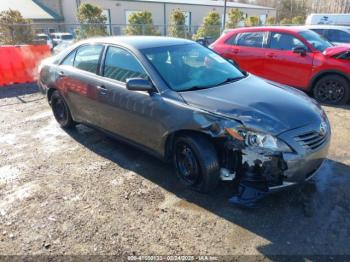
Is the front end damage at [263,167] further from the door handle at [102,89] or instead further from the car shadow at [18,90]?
the car shadow at [18,90]

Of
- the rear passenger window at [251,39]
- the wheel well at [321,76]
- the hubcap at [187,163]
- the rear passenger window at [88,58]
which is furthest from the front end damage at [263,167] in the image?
the rear passenger window at [251,39]

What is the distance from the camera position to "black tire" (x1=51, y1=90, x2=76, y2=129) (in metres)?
5.29

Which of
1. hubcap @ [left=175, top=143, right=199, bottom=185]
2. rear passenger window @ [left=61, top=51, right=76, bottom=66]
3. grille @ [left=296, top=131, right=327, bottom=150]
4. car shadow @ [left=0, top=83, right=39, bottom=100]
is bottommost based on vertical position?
car shadow @ [left=0, top=83, right=39, bottom=100]

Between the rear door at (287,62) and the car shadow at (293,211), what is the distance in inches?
131

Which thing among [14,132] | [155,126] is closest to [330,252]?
[155,126]

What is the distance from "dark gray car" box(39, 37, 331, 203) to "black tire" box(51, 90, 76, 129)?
52 cm

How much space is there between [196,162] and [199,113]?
0.55 metres

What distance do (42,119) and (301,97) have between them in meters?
4.93

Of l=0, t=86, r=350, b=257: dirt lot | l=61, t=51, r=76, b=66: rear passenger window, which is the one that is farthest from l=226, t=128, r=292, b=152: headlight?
l=61, t=51, r=76, b=66: rear passenger window

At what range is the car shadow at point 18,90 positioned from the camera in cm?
814

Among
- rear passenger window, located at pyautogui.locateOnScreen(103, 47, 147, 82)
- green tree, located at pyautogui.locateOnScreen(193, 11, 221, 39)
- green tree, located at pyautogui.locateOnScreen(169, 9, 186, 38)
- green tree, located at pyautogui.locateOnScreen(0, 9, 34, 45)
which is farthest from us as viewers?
green tree, located at pyautogui.locateOnScreen(193, 11, 221, 39)

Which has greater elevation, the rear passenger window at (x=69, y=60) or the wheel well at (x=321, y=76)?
the rear passenger window at (x=69, y=60)

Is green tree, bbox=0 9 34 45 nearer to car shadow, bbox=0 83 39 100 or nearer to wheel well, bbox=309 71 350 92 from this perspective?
car shadow, bbox=0 83 39 100

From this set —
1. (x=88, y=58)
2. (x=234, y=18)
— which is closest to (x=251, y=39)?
(x=88, y=58)
